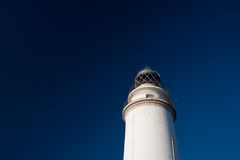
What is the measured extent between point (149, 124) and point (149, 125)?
5cm

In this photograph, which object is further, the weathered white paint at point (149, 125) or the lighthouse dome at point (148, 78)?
the lighthouse dome at point (148, 78)

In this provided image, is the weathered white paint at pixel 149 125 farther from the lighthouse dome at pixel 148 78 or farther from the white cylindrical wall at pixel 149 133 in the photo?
the lighthouse dome at pixel 148 78

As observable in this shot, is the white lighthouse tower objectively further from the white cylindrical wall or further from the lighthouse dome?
the lighthouse dome

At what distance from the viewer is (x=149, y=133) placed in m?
14.3

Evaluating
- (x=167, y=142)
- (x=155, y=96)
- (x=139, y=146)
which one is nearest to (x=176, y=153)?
(x=167, y=142)

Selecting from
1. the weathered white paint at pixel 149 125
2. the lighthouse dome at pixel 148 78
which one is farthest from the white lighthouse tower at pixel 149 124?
the lighthouse dome at pixel 148 78

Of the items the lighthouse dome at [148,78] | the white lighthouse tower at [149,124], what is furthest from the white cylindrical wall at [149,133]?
the lighthouse dome at [148,78]

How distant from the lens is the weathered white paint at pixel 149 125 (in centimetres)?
1377

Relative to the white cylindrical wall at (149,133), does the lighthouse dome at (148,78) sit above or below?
above

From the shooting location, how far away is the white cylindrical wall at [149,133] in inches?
540

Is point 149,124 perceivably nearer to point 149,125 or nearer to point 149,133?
point 149,125

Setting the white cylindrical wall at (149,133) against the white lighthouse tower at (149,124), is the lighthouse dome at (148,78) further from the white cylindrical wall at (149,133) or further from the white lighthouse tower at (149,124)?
the white cylindrical wall at (149,133)

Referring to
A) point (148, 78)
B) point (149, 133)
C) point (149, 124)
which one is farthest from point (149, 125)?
point (148, 78)

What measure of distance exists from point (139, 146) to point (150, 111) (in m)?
1.94
